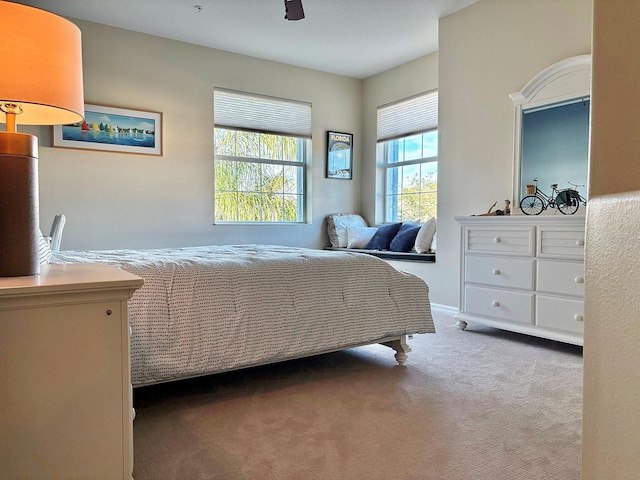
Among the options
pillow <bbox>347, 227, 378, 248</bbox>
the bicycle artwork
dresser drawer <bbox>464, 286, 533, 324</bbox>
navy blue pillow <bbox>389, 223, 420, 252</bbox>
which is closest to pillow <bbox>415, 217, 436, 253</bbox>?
navy blue pillow <bbox>389, 223, 420, 252</bbox>

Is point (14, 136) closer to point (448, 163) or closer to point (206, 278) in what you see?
point (206, 278)

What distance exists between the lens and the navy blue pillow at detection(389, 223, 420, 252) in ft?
15.6

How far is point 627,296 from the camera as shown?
48 cm

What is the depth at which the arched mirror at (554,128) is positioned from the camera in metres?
3.21

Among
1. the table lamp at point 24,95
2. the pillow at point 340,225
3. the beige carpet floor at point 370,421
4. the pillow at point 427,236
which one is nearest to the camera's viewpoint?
the table lamp at point 24,95

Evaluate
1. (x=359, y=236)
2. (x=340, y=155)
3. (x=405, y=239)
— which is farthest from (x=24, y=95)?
(x=340, y=155)

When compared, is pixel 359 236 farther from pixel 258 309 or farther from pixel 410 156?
pixel 258 309

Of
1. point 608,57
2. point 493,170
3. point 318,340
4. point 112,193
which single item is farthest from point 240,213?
point 608,57

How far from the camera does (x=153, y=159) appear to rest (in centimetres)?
448

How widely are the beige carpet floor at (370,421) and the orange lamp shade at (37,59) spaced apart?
117 cm

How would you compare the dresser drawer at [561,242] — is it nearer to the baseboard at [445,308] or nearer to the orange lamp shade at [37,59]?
the baseboard at [445,308]

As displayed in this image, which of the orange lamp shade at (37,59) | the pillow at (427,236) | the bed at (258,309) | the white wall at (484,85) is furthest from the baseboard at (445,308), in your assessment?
the orange lamp shade at (37,59)

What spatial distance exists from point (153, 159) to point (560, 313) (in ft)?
12.2

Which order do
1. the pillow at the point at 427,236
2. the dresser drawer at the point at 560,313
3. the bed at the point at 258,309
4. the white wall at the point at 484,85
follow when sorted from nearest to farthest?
the bed at the point at 258,309 < the dresser drawer at the point at 560,313 < the white wall at the point at 484,85 < the pillow at the point at 427,236
